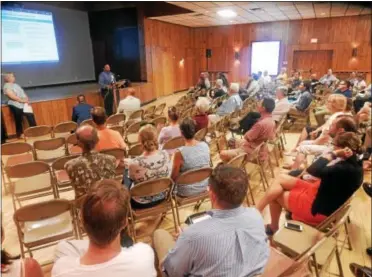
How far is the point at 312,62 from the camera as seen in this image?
1388 centimetres

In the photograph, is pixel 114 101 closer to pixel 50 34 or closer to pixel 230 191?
pixel 50 34

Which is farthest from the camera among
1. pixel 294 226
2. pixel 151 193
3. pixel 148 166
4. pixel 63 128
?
pixel 63 128

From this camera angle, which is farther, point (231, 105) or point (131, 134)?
point (231, 105)

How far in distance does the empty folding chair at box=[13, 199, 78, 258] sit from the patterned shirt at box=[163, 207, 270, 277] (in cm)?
113

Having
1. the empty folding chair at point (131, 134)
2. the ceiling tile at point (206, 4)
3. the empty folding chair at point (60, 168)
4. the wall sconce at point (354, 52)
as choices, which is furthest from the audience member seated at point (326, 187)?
the wall sconce at point (354, 52)

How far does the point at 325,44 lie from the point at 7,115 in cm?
1362

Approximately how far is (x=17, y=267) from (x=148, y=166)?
1393 mm

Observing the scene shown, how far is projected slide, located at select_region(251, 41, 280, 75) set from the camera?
47.1 feet

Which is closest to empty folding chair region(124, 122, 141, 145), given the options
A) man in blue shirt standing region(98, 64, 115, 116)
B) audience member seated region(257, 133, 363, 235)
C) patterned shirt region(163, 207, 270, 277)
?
audience member seated region(257, 133, 363, 235)

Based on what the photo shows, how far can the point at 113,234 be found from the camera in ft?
3.96

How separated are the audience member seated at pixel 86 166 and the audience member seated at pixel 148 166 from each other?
0.93 ft

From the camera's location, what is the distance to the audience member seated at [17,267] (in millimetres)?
1367

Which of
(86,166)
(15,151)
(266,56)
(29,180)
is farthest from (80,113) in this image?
(266,56)

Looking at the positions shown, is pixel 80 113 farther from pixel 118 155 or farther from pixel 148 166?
pixel 148 166
